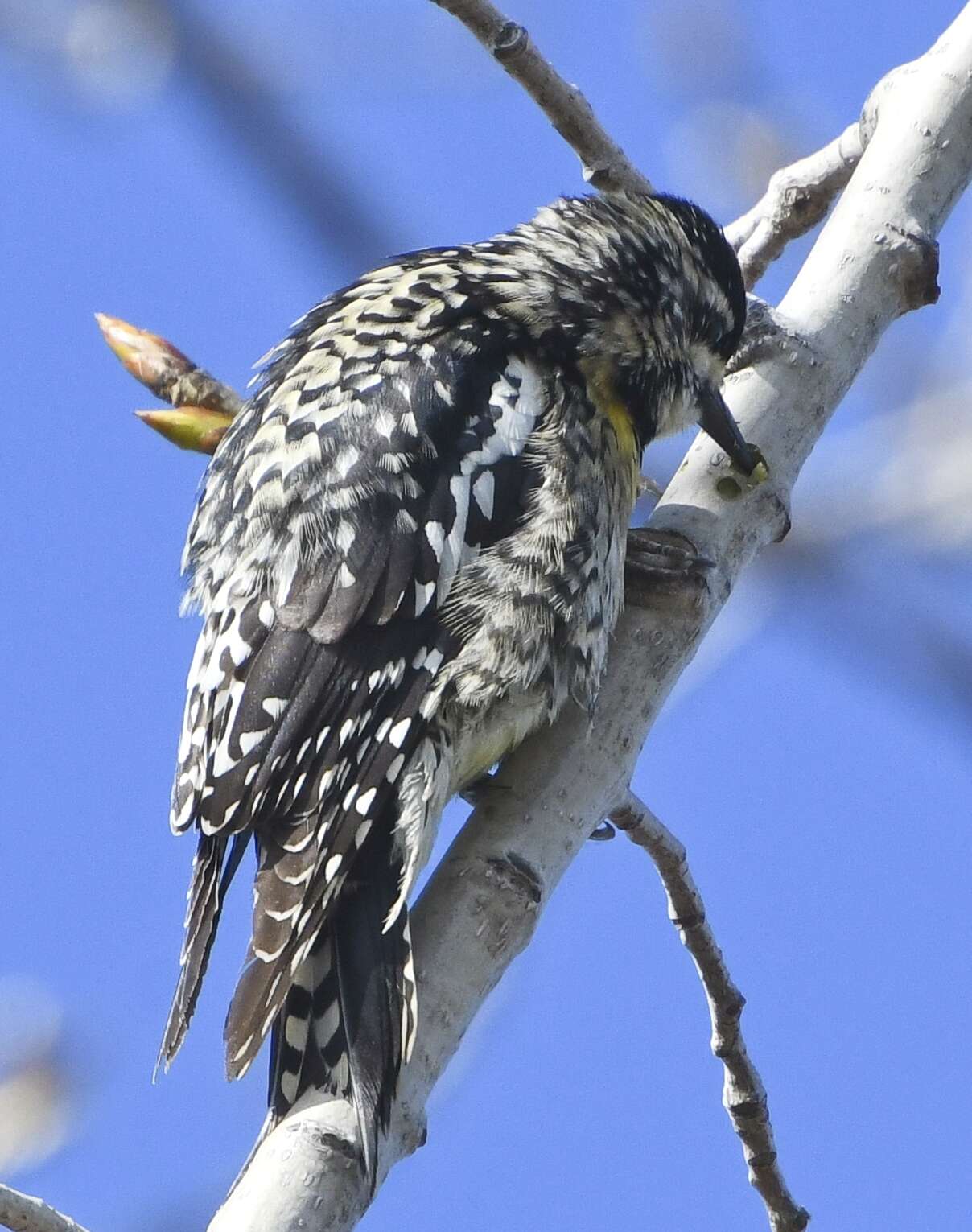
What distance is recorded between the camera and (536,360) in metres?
3.00

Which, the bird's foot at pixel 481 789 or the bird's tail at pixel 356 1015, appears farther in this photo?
the bird's foot at pixel 481 789

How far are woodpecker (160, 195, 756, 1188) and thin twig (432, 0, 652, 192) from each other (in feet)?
0.85

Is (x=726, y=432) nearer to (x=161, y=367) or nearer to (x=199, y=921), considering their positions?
(x=161, y=367)

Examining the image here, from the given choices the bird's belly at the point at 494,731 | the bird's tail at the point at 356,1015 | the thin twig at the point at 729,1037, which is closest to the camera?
the bird's tail at the point at 356,1015

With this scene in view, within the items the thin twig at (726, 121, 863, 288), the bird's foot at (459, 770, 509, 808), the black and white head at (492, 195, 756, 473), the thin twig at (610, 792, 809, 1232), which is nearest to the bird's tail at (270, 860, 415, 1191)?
the bird's foot at (459, 770, 509, 808)

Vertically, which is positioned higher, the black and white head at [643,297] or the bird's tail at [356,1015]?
the black and white head at [643,297]

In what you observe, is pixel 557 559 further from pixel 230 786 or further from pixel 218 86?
pixel 218 86

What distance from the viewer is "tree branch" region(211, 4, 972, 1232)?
182 cm

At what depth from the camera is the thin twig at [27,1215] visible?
164cm

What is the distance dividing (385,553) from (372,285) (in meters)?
0.94

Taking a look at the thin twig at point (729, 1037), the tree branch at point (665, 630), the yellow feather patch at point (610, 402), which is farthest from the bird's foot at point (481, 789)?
the yellow feather patch at point (610, 402)

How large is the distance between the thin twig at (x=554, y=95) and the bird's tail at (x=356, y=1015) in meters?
1.28

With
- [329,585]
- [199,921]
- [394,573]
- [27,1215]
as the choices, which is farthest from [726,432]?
[27,1215]

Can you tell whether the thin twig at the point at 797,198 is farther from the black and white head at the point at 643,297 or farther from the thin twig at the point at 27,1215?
the thin twig at the point at 27,1215
